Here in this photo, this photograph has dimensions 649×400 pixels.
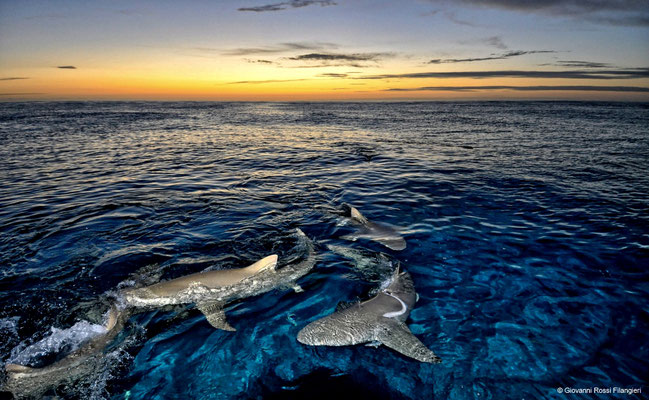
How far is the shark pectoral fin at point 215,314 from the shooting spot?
6.52m

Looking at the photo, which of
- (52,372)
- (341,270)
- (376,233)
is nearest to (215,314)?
(52,372)

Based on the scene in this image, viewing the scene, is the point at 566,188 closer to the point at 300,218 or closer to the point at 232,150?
the point at 300,218

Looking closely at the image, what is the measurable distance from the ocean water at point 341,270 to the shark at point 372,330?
223 millimetres

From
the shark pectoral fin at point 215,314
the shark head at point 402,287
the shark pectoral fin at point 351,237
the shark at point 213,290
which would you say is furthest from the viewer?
the shark pectoral fin at point 351,237

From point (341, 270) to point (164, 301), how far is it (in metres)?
4.42

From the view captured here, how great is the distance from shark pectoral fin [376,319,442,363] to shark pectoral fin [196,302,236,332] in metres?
3.10

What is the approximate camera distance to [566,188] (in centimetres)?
1529

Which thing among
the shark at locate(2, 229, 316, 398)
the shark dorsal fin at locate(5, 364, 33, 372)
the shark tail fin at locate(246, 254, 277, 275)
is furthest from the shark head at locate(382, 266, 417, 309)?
the shark dorsal fin at locate(5, 364, 33, 372)

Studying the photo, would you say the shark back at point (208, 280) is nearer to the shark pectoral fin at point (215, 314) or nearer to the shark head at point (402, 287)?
the shark pectoral fin at point (215, 314)

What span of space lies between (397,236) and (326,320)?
4.81m

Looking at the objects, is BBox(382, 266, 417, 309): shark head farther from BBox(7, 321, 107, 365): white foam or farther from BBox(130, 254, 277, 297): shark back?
BBox(7, 321, 107, 365): white foam

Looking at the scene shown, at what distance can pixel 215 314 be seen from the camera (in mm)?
6738

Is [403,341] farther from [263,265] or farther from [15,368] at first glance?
[15,368]

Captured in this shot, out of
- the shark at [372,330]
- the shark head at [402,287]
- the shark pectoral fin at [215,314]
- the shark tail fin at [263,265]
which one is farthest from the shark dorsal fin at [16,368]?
the shark head at [402,287]
